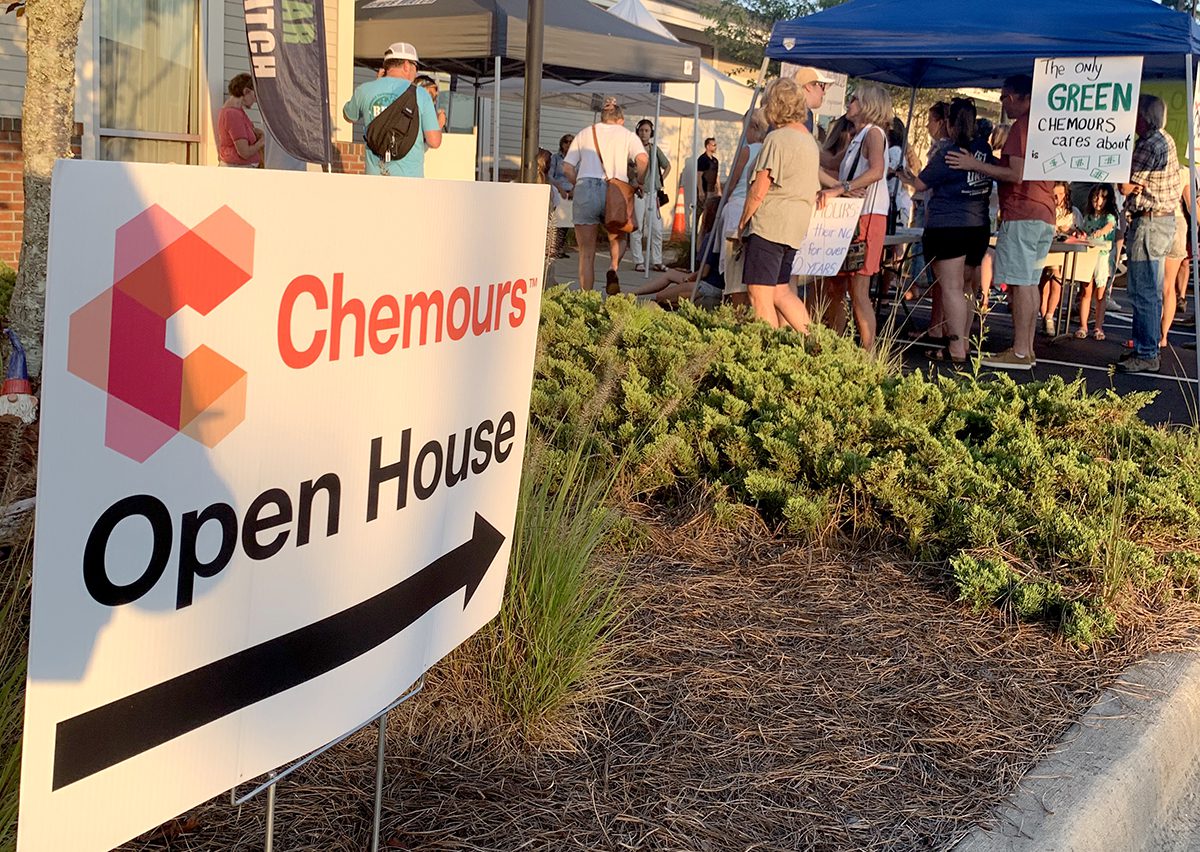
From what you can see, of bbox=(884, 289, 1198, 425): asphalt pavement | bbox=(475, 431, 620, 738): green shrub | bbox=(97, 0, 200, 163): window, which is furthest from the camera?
bbox=(97, 0, 200, 163): window

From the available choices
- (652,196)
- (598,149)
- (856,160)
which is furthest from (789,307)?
(652,196)

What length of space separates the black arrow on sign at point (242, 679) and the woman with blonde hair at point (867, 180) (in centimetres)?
720

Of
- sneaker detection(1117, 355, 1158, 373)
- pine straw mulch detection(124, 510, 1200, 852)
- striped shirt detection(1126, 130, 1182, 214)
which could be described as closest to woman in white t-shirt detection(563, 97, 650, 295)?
striped shirt detection(1126, 130, 1182, 214)

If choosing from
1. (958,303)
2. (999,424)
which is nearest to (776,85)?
(958,303)

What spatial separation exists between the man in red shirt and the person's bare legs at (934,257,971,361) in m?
0.30

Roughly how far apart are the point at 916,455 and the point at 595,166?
24.1 ft

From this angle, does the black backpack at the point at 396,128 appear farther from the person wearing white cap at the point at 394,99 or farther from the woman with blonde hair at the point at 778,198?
the woman with blonde hair at the point at 778,198

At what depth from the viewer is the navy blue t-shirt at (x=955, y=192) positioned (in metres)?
9.49

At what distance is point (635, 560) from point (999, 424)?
1.88 metres

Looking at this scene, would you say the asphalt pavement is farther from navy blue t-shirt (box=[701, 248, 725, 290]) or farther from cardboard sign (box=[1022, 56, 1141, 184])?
navy blue t-shirt (box=[701, 248, 725, 290])

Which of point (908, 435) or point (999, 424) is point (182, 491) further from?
point (999, 424)

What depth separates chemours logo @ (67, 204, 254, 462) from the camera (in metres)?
1.41

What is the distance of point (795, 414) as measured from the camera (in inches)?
200

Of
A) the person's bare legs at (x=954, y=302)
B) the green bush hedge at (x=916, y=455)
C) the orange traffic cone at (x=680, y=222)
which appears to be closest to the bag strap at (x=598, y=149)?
the person's bare legs at (x=954, y=302)
